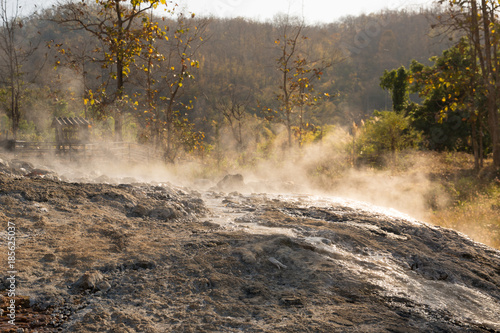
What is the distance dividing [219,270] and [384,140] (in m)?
11.8

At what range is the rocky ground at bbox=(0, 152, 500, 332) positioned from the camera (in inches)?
76.4

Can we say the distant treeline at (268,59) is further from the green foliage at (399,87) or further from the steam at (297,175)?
the steam at (297,175)

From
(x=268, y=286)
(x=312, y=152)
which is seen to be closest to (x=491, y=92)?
(x=312, y=152)

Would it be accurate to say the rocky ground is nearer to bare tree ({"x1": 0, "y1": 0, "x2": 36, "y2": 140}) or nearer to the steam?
the steam

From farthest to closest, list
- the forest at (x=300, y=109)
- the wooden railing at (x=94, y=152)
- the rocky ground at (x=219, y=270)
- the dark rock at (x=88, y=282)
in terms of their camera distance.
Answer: the wooden railing at (x=94, y=152), the forest at (x=300, y=109), the dark rock at (x=88, y=282), the rocky ground at (x=219, y=270)

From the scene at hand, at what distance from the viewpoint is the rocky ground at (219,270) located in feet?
6.37

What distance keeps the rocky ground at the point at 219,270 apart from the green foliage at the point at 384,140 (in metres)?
8.87

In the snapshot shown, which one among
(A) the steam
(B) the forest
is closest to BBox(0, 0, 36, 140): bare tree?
(B) the forest

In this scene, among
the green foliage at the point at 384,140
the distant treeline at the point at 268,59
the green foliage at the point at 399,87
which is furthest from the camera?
the distant treeline at the point at 268,59

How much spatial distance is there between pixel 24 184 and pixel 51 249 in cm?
156

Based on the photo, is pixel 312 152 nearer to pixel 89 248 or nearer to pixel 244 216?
pixel 244 216

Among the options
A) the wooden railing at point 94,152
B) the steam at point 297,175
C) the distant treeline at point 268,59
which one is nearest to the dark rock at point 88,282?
the steam at point 297,175

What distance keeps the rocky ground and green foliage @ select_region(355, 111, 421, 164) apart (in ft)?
29.1

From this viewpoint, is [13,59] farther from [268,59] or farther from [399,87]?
[268,59]
